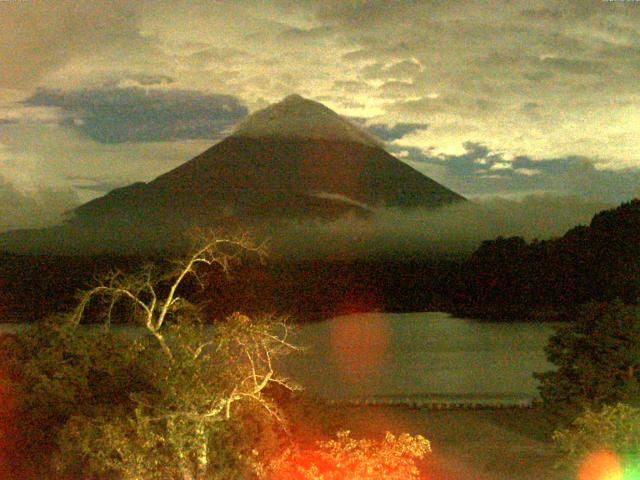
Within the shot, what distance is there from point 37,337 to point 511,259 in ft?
131

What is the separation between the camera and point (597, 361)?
36.8 feet

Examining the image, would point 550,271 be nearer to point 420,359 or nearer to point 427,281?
point 427,281

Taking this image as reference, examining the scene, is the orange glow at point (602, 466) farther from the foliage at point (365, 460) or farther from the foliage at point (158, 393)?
the foliage at point (158, 393)

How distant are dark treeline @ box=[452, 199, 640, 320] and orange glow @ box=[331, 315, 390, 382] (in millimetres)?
6541

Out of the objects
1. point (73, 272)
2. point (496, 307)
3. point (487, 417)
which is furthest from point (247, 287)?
point (487, 417)

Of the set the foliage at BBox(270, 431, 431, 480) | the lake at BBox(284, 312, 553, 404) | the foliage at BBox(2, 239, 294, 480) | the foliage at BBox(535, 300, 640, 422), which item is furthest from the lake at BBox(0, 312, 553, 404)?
the foliage at BBox(270, 431, 431, 480)

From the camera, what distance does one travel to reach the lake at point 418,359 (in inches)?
781

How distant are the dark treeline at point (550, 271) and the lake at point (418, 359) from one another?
1.40 meters

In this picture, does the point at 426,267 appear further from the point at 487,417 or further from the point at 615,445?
the point at 615,445

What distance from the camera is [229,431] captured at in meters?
7.62

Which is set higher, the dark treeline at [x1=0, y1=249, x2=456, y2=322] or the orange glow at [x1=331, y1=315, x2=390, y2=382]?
the dark treeline at [x1=0, y1=249, x2=456, y2=322]

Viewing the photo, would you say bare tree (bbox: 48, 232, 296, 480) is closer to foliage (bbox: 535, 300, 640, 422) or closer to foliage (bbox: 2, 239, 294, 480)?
foliage (bbox: 2, 239, 294, 480)

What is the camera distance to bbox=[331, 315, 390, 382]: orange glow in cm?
2701

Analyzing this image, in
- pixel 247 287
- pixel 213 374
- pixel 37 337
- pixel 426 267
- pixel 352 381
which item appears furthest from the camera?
pixel 426 267
